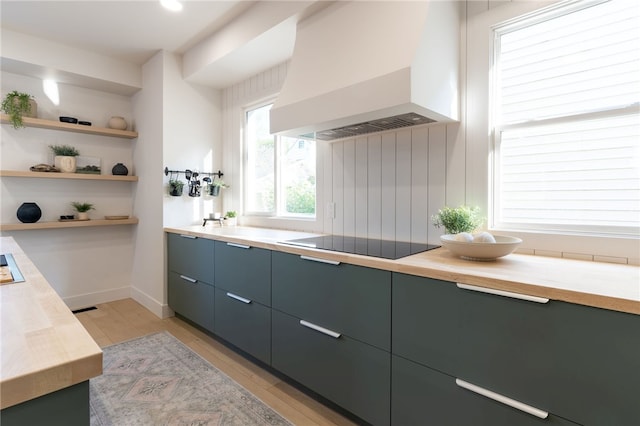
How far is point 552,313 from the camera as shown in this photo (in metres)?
1.05

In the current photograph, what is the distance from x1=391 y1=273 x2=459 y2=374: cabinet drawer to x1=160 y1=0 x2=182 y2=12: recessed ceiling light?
8.15 feet

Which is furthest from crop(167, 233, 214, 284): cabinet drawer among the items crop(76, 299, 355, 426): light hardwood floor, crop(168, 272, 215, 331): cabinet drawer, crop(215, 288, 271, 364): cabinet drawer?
crop(76, 299, 355, 426): light hardwood floor

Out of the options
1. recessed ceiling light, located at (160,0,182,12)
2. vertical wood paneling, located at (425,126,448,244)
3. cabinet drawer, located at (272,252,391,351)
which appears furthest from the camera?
recessed ceiling light, located at (160,0,182,12)

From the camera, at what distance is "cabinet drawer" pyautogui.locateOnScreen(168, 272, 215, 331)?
2.67 m

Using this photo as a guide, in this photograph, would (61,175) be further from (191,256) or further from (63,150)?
(191,256)

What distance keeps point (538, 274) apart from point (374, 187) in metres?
1.23

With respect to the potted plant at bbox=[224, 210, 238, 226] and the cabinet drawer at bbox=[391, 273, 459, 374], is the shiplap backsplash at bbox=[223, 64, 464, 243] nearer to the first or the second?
the cabinet drawer at bbox=[391, 273, 459, 374]

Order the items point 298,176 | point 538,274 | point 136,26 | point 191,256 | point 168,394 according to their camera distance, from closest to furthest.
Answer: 1. point 538,274
2. point 168,394
3. point 136,26
4. point 191,256
5. point 298,176

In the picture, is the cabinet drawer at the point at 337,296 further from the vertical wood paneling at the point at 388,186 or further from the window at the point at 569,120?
the window at the point at 569,120

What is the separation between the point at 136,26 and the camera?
2.76 meters

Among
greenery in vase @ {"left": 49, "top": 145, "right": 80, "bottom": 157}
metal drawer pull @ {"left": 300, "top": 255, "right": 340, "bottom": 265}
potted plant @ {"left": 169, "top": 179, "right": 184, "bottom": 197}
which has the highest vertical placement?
greenery in vase @ {"left": 49, "top": 145, "right": 80, "bottom": 157}

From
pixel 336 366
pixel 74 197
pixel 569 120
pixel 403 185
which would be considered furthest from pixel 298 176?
pixel 74 197

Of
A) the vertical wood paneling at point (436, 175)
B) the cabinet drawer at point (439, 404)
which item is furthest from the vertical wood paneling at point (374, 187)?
the cabinet drawer at point (439, 404)

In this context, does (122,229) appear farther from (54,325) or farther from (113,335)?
(54,325)
